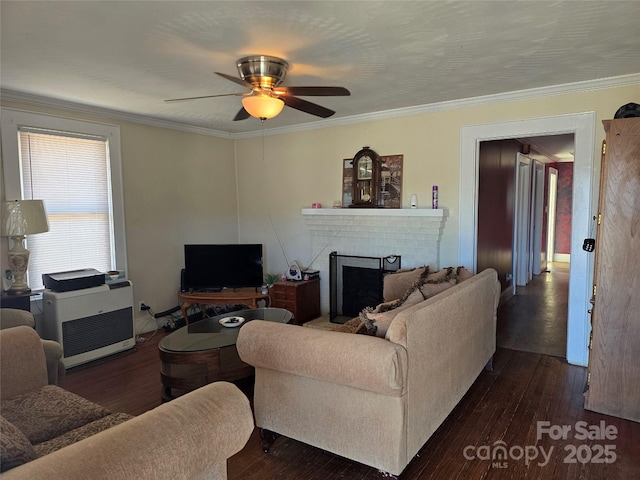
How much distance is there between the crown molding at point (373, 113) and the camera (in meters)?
3.30

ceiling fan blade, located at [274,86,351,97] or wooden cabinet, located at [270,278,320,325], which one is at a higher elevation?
ceiling fan blade, located at [274,86,351,97]

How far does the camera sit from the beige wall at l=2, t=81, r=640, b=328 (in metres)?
4.01

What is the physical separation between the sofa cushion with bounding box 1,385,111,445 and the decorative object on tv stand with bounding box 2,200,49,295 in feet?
5.40

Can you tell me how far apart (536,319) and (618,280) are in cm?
249

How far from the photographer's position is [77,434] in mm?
1781

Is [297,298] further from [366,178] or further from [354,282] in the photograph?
[366,178]

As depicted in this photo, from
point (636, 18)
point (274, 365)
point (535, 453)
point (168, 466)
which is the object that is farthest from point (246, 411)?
point (636, 18)

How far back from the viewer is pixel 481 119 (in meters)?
3.85

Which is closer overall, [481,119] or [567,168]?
[481,119]

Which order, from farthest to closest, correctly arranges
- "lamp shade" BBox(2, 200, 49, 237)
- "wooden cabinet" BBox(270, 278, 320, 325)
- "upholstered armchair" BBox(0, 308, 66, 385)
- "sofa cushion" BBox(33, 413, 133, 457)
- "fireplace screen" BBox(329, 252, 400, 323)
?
"wooden cabinet" BBox(270, 278, 320, 325)
"fireplace screen" BBox(329, 252, 400, 323)
"lamp shade" BBox(2, 200, 49, 237)
"upholstered armchair" BBox(0, 308, 66, 385)
"sofa cushion" BBox(33, 413, 133, 457)

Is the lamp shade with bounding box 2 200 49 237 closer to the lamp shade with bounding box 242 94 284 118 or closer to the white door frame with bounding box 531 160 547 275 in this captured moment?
the lamp shade with bounding box 242 94 284 118

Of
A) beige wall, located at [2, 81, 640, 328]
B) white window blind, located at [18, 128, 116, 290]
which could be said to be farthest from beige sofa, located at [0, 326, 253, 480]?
beige wall, located at [2, 81, 640, 328]

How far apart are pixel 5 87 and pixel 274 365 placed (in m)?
3.16

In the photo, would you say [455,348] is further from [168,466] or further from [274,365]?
[168,466]
